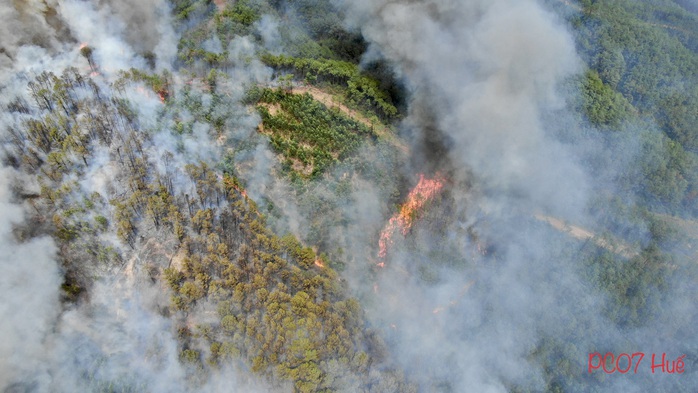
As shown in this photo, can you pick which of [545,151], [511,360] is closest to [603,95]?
[545,151]

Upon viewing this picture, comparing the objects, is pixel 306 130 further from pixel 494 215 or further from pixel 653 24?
pixel 653 24

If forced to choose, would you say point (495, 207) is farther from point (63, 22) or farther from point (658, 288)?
point (63, 22)

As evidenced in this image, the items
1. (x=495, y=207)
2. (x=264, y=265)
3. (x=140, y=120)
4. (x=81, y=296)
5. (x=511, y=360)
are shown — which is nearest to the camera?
(x=81, y=296)

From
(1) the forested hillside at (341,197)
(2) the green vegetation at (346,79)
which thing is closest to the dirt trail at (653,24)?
(1) the forested hillside at (341,197)

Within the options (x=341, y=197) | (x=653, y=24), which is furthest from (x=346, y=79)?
(x=653, y=24)

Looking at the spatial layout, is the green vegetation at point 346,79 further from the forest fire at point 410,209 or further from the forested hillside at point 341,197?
the forest fire at point 410,209
